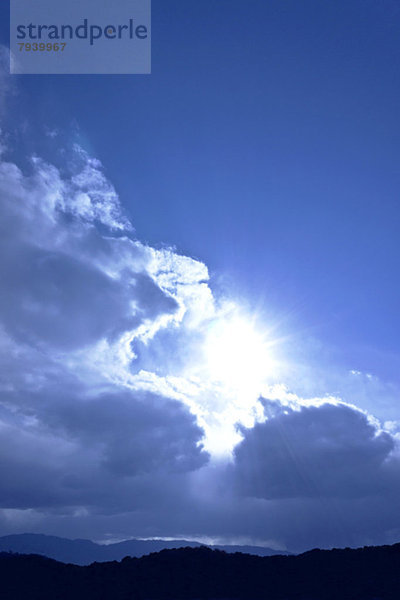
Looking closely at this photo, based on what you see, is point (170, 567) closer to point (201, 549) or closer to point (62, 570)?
point (201, 549)

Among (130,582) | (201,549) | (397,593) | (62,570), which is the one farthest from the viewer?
(201,549)

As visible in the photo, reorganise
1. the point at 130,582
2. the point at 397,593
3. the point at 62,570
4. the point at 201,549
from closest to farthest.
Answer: the point at 397,593 < the point at 130,582 < the point at 62,570 < the point at 201,549

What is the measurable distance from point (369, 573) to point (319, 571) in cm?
651

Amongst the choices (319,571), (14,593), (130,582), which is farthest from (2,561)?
(319,571)

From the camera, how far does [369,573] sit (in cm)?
5544

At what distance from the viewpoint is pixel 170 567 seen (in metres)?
58.0

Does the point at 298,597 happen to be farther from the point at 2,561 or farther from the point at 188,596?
the point at 2,561

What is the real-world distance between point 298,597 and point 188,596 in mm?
13816

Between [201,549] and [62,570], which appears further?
[201,549]

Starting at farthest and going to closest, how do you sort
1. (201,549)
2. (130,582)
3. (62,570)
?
(201,549) → (62,570) → (130,582)

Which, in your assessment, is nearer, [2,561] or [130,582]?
[130,582]

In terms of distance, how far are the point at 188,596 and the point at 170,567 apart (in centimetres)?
653

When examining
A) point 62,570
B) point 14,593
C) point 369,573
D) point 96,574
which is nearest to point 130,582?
point 96,574

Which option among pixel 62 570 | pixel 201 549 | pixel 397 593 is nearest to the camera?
pixel 397 593
